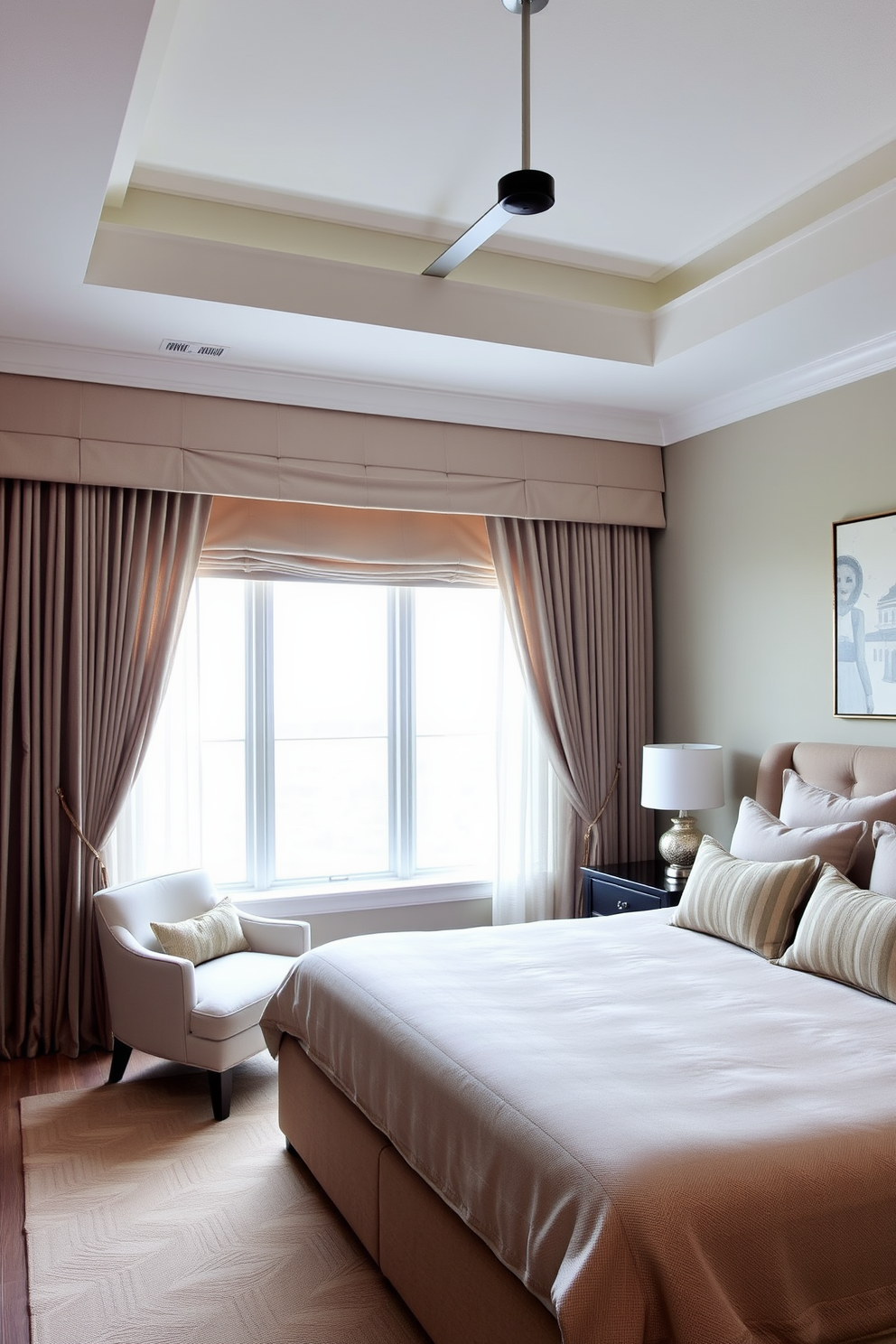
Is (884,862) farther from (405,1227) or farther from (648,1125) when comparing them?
(405,1227)

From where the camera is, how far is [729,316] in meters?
3.74

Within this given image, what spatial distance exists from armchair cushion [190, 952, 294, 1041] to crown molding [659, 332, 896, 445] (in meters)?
3.06

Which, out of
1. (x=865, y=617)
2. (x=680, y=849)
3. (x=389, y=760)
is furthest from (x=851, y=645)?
(x=389, y=760)

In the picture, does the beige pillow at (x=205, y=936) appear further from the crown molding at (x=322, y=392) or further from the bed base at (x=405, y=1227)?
the crown molding at (x=322, y=392)

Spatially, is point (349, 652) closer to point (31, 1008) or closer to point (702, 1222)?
point (31, 1008)

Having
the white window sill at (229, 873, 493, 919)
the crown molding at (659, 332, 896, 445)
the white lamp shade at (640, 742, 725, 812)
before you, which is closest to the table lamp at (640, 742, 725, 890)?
the white lamp shade at (640, 742, 725, 812)

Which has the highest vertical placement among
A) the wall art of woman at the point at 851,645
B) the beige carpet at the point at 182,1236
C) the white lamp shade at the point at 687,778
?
the wall art of woman at the point at 851,645

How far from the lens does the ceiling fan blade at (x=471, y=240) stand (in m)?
2.85

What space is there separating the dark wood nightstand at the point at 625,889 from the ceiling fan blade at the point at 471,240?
258 cm

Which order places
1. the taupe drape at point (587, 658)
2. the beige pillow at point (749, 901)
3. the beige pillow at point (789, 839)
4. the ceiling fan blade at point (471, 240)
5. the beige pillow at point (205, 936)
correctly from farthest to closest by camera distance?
the taupe drape at point (587, 658) < the beige pillow at point (205, 936) < the beige pillow at point (789, 839) < the beige pillow at point (749, 901) < the ceiling fan blade at point (471, 240)

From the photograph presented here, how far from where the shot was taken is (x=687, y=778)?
14.1 ft

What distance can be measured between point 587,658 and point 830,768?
57.5 inches

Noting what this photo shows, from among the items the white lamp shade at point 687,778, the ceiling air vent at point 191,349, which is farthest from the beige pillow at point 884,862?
the ceiling air vent at point 191,349

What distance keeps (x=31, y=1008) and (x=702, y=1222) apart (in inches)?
124
